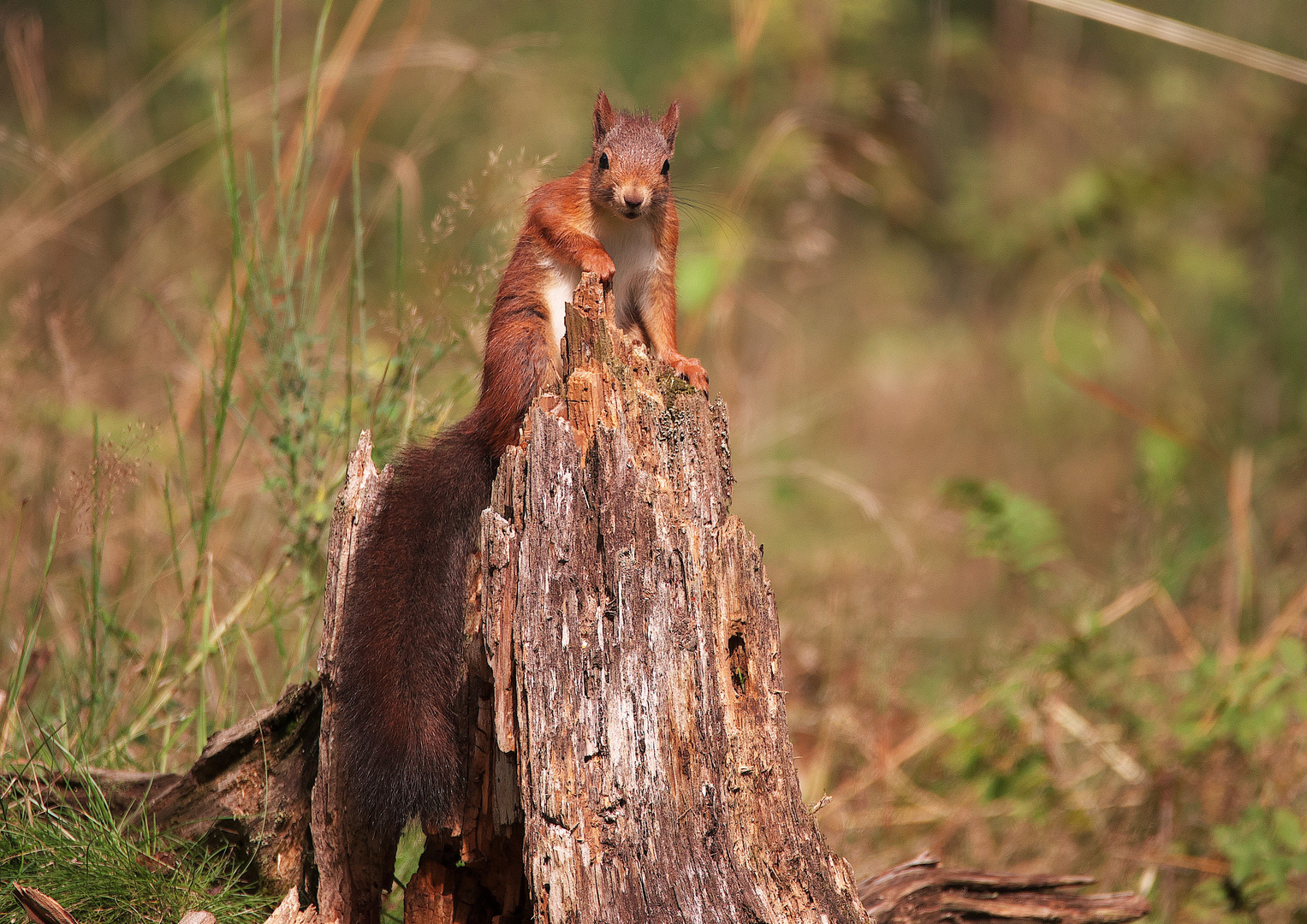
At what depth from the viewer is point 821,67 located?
Result: 6781 mm

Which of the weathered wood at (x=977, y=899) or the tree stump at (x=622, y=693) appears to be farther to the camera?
the weathered wood at (x=977, y=899)

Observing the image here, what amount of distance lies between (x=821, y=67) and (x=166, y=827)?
19.4 feet

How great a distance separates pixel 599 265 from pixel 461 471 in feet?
2.08

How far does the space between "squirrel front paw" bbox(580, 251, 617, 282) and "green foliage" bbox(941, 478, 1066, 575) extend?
5.26 feet

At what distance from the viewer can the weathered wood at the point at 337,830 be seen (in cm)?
225

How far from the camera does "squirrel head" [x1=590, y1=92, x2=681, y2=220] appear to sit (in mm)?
2863

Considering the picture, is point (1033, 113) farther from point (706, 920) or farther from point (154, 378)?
point (706, 920)

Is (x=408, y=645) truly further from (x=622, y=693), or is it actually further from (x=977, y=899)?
(x=977, y=899)

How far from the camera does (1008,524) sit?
12.2ft

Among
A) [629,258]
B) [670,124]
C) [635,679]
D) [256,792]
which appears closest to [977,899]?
[635,679]

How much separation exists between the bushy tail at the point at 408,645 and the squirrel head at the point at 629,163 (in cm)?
88

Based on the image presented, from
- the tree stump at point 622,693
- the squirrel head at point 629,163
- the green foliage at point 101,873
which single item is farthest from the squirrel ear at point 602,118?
the green foliage at point 101,873

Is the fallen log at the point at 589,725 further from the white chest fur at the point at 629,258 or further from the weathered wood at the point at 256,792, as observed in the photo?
the white chest fur at the point at 629,258

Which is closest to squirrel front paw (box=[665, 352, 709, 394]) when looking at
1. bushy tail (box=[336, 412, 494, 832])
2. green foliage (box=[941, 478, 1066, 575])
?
bushy tail (box=[336, 412, 494, 832])
